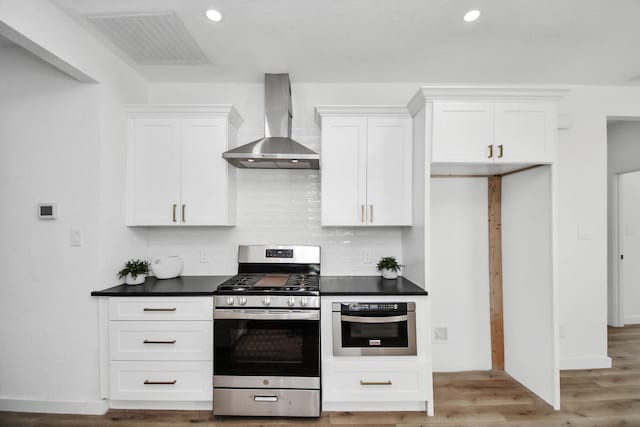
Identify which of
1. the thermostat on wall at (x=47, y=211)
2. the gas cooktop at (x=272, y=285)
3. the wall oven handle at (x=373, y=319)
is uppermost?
the thermostat on wall at (x=47, y=211)

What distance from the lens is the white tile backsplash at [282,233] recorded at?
3029 millimetres

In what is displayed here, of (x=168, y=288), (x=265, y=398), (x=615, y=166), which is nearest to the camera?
(x=265, y=398)

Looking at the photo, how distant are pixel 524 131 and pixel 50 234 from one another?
3.56 meters

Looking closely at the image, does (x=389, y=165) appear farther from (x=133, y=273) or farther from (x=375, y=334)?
(x=133, y=273)

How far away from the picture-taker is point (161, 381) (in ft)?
7.68

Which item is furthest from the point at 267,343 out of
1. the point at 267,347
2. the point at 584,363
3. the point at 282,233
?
the point at 584,363

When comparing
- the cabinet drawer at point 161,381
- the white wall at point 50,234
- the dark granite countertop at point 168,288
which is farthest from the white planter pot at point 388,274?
the white wall at point 50,234

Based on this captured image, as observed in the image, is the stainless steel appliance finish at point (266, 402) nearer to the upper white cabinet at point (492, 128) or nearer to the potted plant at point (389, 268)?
the potted plant at point (389, 268)

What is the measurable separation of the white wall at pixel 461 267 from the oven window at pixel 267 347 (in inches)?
52.9

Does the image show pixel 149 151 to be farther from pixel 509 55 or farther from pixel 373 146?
pixel 509 55

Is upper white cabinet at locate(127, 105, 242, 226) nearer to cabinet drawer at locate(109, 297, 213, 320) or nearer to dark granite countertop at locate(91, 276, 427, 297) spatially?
dark granite countertop at locate(91, 276, 427, 297)

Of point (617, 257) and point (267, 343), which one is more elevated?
point (617, 257)

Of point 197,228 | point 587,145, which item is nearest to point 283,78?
point 197,228

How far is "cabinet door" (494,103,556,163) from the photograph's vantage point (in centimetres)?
237
